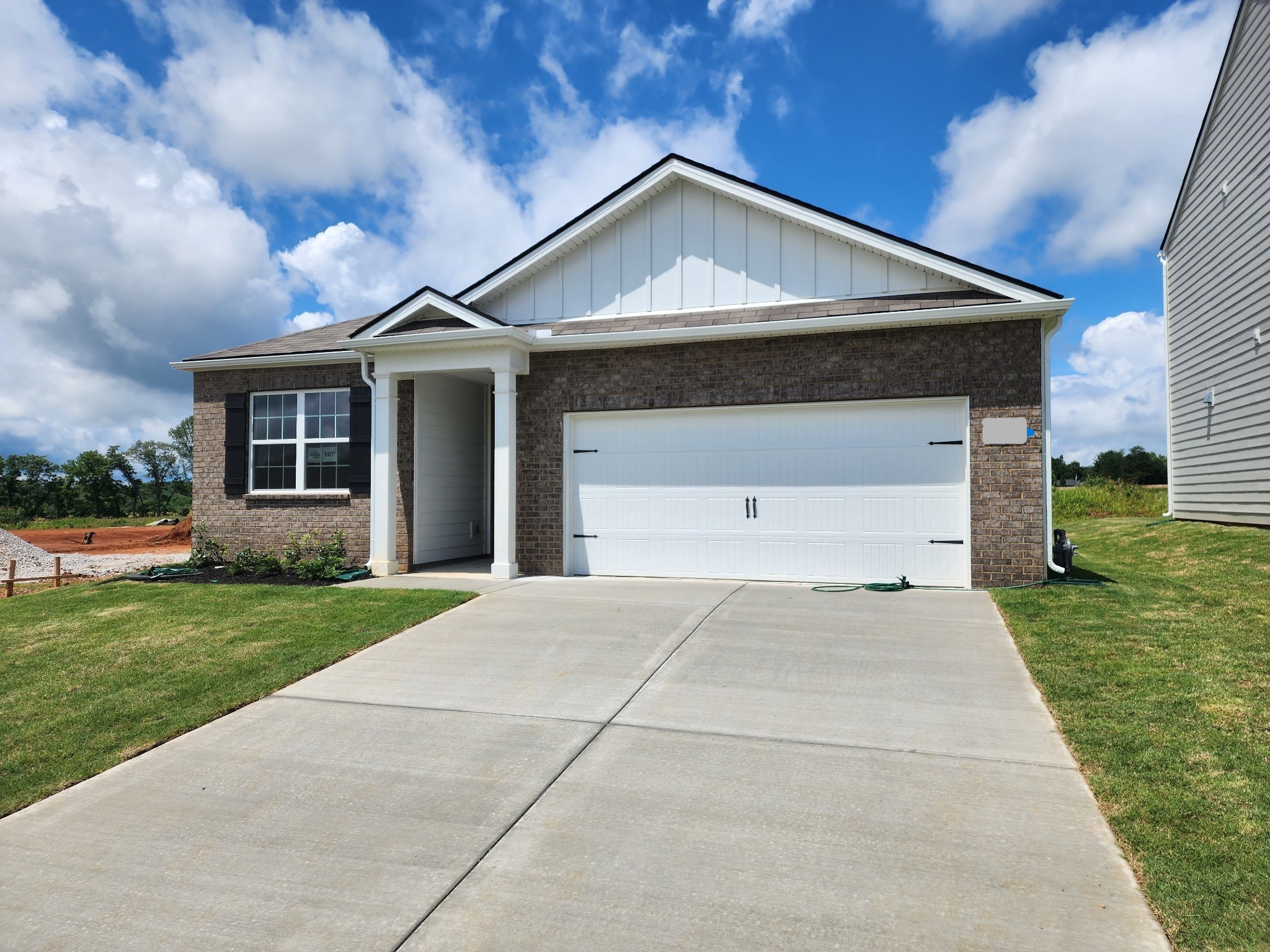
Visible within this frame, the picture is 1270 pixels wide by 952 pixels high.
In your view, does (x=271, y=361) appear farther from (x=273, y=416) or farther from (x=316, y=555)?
(x=316, y=555)

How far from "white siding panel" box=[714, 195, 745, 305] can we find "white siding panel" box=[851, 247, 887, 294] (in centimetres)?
147

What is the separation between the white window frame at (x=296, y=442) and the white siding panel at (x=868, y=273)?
7616 millimetres

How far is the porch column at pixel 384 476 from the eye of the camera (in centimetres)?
1070

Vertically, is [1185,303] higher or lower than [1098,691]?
higher

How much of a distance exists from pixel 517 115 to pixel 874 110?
536cm

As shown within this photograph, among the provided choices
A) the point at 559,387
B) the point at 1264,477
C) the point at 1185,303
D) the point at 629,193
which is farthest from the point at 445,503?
the point at 1185,303

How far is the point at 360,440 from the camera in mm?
11234

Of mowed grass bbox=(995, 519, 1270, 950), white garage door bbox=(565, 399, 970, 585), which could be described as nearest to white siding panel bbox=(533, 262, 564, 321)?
white garage door bbox=(565, 399, 970, 585)

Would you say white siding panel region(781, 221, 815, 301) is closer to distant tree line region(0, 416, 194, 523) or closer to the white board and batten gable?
the white board and batten gable

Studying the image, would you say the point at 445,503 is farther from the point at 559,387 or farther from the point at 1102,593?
the point at 1102,593

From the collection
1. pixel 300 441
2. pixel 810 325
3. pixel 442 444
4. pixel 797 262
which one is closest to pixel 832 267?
pixel 797 262

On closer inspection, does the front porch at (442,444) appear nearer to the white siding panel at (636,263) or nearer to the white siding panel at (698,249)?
the white siding panel at (636,263)

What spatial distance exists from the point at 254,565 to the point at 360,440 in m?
2.32

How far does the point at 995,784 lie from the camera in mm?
3896
